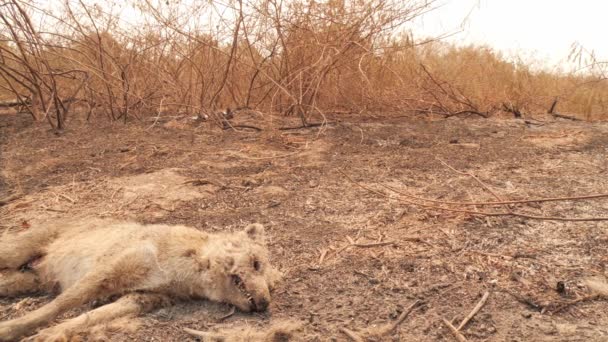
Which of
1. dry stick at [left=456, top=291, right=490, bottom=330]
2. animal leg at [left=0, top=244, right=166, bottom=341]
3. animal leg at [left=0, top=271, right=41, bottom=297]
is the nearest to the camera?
dry stick at [left=456, top=291, right=490, bottom=330]

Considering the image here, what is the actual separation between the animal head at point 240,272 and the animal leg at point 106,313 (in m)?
0.31

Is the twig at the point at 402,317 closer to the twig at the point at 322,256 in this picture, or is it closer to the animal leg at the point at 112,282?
the twig at the point at 322,256

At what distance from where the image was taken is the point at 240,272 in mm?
2701

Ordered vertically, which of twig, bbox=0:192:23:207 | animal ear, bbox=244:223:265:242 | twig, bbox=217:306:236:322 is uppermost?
animal ear, bbox=244:223:265:242

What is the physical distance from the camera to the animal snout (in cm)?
254

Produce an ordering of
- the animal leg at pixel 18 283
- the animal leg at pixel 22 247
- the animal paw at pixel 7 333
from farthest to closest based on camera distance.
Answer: the animal leg at pixel 22 247 < the animal leg at pixel 18 283 < the animal paw at pixel 7 333

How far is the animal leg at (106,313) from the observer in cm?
237

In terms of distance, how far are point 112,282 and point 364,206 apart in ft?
6.51

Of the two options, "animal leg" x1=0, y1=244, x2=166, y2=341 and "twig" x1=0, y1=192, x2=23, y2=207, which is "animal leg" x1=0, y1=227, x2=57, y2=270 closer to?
"animal leg" x1=0, y1=244, x2=166, y2=341

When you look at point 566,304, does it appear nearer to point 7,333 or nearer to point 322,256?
point 322,256

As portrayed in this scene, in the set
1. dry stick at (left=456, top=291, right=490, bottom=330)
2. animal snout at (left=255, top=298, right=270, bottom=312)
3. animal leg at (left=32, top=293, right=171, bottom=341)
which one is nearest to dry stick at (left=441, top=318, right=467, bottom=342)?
dry stick at (left=456, top=291, right=490, bottom=330)

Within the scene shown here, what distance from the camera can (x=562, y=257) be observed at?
2762 millimetres

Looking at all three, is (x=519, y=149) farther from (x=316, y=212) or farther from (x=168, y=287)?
(x=168, y=287)

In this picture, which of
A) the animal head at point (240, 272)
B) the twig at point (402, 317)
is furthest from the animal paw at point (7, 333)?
the twig at point (402, 317)
